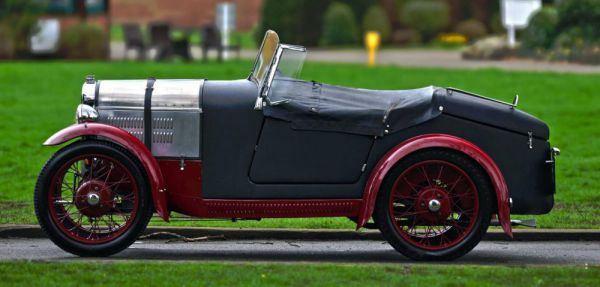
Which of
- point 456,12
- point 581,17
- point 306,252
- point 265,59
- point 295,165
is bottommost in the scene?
point 306,252

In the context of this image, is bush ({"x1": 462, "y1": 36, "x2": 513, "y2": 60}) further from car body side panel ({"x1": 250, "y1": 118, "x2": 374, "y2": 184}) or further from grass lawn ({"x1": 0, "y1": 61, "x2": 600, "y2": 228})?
car body side panel ({"x1": 250, "y1": 118, "x2": 374, "y2": 184})

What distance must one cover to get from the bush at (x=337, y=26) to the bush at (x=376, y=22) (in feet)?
2.49

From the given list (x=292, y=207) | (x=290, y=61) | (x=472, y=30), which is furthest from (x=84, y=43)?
(x=292, y=207)

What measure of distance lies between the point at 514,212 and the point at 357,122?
3.87 feet

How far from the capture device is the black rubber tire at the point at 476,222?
930 cm

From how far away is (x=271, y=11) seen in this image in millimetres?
40000

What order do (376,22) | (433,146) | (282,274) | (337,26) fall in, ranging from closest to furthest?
(282,274) < (433,146) < (337,26) < (376,22)

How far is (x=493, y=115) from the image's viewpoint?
31.0 ft

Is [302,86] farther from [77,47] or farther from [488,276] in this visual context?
[77,47]

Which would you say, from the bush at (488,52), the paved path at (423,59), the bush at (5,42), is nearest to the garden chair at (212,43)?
the paved path at (423,59)

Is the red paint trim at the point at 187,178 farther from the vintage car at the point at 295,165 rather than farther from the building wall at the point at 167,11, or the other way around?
the building wall at the point at 167,11

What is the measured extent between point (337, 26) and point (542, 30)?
9798 millimetres

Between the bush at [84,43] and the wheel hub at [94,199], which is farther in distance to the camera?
the bush at [84,43]

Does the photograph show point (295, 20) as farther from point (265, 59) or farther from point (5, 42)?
point (265, 59)
